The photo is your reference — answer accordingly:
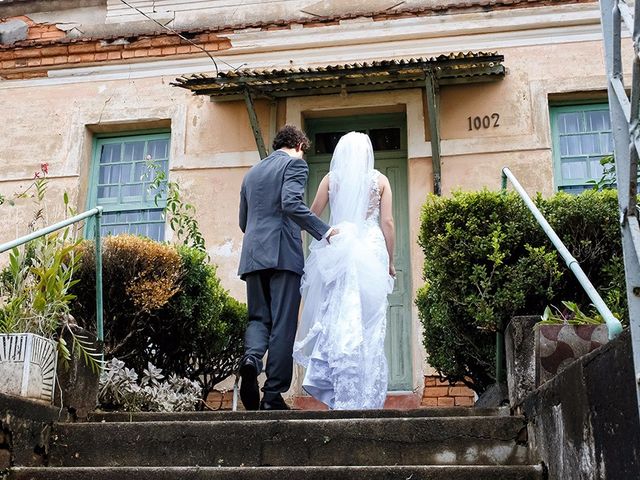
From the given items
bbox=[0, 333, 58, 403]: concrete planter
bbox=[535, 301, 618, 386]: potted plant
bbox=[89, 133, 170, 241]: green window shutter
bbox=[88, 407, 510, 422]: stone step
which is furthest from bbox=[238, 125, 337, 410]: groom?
bbox=[89, 133, 170, 241]: green window shutter

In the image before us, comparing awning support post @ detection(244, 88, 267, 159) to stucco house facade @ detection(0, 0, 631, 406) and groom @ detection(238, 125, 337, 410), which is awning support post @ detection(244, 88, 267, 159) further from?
groom @ detection(238, 125, 337, 410)

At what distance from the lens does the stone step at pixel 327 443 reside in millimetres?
3969

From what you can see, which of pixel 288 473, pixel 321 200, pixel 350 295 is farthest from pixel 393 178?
pixel 288 473

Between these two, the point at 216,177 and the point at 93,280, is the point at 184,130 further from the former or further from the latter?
the point at 93,280

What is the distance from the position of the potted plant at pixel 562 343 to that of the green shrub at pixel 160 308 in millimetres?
2819

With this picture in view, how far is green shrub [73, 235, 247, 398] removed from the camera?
5684 millimetres

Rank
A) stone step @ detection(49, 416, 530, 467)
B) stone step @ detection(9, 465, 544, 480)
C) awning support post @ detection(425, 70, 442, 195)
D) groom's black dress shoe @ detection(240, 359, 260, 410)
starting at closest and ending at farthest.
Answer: stone step @ detection(9, 465, 544, 480) → stone step @ detection(49, 416, 530, 467) → groom's black dress shoe @ detection(240, 359, 260, 410) → awning support post @ detection(425, 70, 442, 195)

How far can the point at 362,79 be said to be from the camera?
796cm

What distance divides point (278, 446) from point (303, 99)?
5.13 metres

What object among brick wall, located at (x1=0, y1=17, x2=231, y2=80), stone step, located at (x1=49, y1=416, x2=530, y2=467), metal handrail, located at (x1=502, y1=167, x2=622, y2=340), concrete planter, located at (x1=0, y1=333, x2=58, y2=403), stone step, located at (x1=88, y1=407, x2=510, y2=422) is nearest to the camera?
metal handrail, located at (x1=502, y1=167, x2=622, y2=340)

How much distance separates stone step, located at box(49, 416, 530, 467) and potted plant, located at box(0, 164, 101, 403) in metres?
0.53

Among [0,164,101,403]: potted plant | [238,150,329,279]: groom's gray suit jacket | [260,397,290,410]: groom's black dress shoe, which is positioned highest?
[238,150,329,279]: groom's gray suit jacket

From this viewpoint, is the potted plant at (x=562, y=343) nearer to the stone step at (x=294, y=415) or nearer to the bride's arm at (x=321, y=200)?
the stone step at (x=294, y=415)

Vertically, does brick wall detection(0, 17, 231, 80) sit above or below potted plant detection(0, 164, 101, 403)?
above
